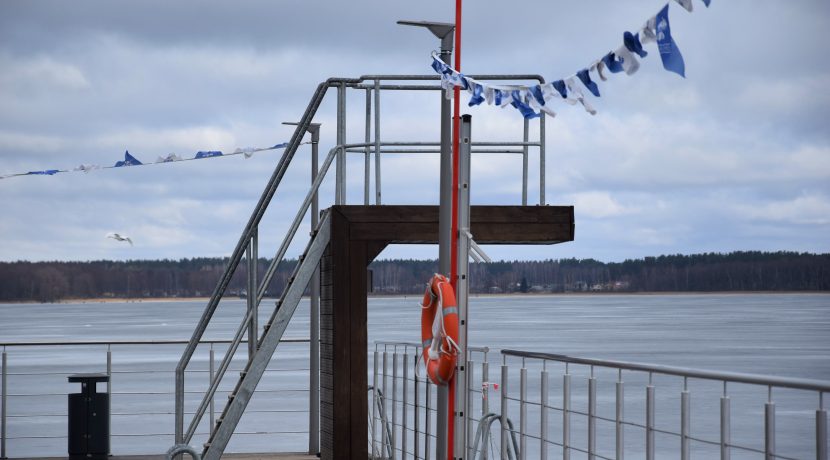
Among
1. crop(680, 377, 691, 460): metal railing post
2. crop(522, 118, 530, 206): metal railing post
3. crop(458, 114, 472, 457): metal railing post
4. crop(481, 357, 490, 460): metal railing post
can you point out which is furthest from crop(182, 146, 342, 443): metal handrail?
crop(680, 377, 691, 460): metal railing post

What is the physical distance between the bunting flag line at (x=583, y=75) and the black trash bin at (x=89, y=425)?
19.0ft

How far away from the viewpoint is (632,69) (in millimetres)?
5004

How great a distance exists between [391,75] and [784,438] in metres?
16.8

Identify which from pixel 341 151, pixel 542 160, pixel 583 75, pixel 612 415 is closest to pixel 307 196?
pixel 341 151

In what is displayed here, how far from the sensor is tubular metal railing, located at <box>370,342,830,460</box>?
5.08 m

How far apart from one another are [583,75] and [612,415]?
24.0 meters

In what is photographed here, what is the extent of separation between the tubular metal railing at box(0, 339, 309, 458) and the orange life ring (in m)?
4.42

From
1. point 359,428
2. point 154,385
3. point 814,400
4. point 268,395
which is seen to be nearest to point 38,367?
point 154,385

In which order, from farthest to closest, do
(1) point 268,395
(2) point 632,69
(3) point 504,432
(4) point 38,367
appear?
(4) point 38,367
(1) point 268,395
(3) point 504,432
(2) point 632,69

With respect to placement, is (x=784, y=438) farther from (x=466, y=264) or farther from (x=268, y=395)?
(x=466, y=264)

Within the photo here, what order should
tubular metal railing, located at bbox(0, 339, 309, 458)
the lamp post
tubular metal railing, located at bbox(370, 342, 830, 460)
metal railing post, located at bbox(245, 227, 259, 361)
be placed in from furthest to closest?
1. tubular metal railing, located at bbox(0, 339, 309, 458)
2. metal railing post, located at bbox(245, 227, 259, 361)
3. the lamp post
4. tubular metal railing, located at bbox(370, 342, 830, 460)

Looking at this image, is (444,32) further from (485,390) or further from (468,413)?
(468,413)

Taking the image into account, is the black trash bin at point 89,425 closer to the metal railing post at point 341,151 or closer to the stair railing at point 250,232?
the stair railing at point 250,232

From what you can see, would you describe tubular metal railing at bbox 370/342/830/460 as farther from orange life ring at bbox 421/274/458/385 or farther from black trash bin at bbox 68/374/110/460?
black trash bin at bbox 68/374/110/460
